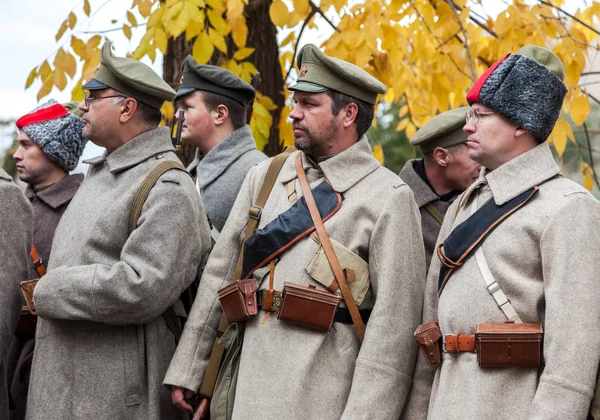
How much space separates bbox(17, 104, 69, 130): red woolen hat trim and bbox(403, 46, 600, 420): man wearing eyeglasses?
2.47 metres

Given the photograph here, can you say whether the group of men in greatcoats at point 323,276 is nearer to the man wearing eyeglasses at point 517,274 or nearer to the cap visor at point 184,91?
the man wearing eyeglasses at point 517,274

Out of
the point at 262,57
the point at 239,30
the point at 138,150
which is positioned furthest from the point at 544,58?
the point at 262,57

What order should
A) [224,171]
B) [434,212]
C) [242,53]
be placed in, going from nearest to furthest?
[434,212] < [224,171] < [242,53]

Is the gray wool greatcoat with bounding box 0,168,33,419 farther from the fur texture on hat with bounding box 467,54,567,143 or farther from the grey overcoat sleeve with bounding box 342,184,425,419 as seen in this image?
the fur texture on hat with bounding box 467,54,567,143

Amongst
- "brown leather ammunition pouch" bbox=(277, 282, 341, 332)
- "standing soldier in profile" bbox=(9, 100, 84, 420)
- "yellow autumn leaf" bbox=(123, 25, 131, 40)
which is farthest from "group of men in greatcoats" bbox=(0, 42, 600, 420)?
"yellow autumn leaf" bbox=(123, 25, 131, 40)

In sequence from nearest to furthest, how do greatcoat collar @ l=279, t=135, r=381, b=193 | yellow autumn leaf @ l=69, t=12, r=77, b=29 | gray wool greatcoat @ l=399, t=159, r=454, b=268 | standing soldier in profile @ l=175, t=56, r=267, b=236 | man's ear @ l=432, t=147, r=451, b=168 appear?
greatcoat collar @ l=279, t=135, r=381, b=193, gray wool greatcoat @ l=399, t=159, r=454, b=268, man's ear @ l=432, t=147, r=451, b=168, standing soldier in profile @ l=175, t=56, r=267, b=236, yellow autumn leaf @ l=69, t=12, r=77, b=29

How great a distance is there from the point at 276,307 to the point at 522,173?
1.02 meters

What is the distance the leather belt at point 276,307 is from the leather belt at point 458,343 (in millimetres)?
484

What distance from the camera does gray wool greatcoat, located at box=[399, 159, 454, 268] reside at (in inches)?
183

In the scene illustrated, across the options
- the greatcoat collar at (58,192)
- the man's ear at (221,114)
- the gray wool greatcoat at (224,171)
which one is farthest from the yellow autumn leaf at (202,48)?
the greatcoat collar at (58,192)

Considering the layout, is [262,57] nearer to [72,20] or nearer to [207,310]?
[72,20]

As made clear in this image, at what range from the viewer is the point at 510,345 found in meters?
3.25

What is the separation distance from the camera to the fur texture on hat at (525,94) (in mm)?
3494

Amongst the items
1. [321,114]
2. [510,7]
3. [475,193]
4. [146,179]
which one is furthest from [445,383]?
[510,7]
